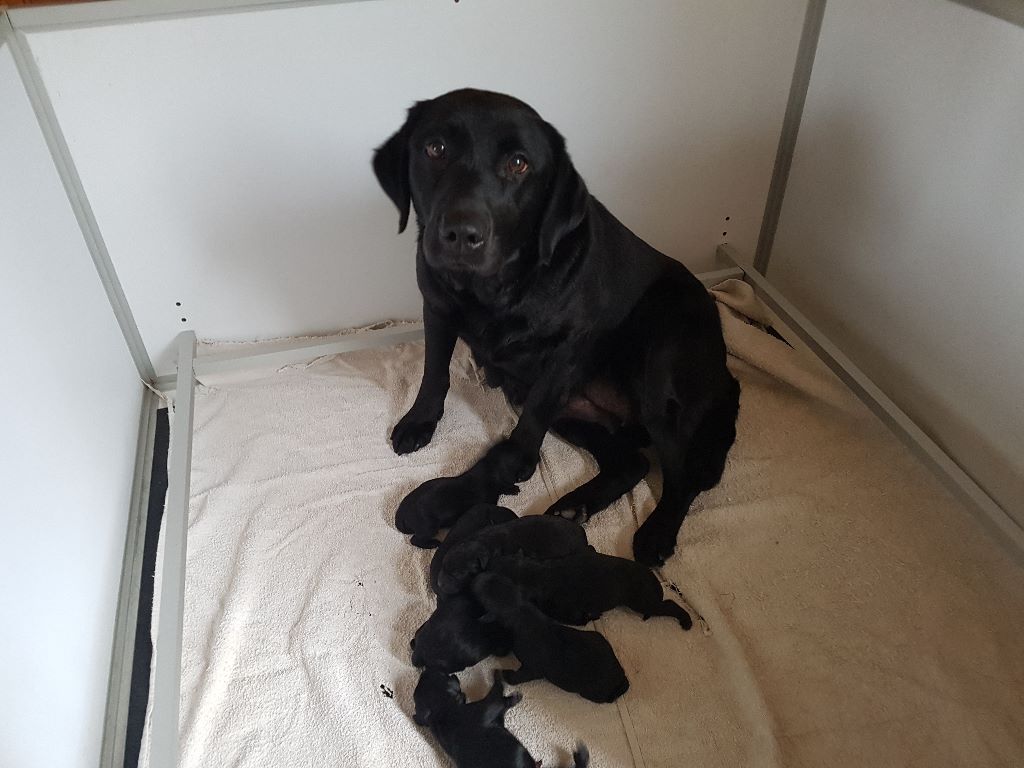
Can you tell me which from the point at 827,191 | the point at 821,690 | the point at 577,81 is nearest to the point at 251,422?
the point at 577,81

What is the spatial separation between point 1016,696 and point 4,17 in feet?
7.85

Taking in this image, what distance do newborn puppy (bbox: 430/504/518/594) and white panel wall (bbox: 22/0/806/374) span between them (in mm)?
893

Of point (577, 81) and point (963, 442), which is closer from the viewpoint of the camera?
point (963, 442)

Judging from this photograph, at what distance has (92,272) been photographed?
1874 mm

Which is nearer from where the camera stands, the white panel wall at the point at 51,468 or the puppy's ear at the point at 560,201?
the white panel wall at the point at 51,468

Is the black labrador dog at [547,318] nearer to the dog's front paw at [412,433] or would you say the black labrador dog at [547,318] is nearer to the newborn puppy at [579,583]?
the dog's front paw at [412,433]

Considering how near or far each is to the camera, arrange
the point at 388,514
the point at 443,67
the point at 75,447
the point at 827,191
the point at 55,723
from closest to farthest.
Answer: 1. the point at 55,723
2. the point at 75,447
3. the point at 388,514
4. the point at 443,67
5. the point at 827,191

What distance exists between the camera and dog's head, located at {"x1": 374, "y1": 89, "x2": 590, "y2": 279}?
53.5 inches

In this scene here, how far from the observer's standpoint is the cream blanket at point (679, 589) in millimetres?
1322

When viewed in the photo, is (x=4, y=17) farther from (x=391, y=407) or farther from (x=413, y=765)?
(x=413, y=765)

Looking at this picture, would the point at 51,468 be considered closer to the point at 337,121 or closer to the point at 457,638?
the point at 457,638

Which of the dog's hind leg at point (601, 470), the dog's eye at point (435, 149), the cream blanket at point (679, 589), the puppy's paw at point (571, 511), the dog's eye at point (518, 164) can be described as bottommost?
the cream blanket at point (679, 589)

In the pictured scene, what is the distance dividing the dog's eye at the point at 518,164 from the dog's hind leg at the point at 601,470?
0.68 metres

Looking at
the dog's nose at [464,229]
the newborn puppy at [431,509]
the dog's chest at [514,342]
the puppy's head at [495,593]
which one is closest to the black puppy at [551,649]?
the puppy's head at [495,593]
